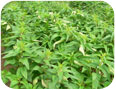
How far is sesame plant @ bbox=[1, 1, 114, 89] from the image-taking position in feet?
7.46

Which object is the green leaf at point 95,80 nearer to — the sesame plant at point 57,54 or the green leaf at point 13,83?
the sesame plant at point 57,54

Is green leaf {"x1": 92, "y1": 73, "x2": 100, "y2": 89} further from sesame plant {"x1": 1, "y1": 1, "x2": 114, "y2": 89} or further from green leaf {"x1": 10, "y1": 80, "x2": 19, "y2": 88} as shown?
green leaf {"x1": 10, "y1": 80, "x2": 19, "y2": 88}

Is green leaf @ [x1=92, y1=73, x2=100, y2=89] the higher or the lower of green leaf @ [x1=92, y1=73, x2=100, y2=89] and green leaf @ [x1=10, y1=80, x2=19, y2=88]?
the lower

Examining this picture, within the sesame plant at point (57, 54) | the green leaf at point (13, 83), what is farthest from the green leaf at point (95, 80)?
the green leaf at point (13, 83)

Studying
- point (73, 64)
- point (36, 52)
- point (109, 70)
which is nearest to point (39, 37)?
point (36, 52)

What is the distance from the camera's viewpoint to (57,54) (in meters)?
2.61

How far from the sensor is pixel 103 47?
9.15 feet

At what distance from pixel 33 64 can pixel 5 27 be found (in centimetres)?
143

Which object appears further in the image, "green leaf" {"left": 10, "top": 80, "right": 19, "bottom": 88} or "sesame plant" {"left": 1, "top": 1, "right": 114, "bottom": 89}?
"sesame plant" {"left": 1, "top": 1, "right": 114, "bottom": 89}

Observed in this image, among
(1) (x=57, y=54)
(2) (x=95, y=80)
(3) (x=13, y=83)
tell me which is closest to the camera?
(3) (x=13, y=83)

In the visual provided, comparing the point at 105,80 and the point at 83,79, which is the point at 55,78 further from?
the point at 105,80

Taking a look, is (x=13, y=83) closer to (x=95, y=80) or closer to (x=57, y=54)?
(x=57, y=54)

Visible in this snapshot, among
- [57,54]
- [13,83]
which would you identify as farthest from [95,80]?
[13,83]

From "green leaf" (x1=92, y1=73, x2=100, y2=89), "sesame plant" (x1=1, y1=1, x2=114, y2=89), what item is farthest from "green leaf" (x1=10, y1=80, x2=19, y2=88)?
"green leaf" (x1=92, y1=73, x2=100, y2=89)
